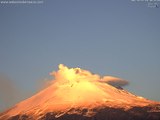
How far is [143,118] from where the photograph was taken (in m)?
174

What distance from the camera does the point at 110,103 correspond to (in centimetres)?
19800

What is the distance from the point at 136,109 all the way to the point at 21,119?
65.2 metres

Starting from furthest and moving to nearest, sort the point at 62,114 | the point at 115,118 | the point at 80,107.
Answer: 1. the point at 80,107
2. the point at 62,114
3. the point at 115,118

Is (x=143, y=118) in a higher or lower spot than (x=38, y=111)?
lower

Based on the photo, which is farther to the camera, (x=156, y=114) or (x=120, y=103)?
(x=120, y=103)

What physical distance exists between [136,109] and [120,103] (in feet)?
56.3

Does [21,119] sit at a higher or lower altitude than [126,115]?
higher

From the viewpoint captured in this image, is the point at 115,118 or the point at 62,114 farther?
the point at 62,114

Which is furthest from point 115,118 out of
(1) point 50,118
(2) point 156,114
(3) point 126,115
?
(1) point 50,118

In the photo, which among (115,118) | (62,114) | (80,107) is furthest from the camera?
(80,107)

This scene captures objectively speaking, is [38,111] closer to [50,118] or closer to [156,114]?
[50,118]

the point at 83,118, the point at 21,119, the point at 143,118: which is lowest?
the point at 143,118

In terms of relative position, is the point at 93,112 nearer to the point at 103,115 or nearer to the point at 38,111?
the point at 103,115

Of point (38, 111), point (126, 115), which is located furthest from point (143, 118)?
point (38, 111)
